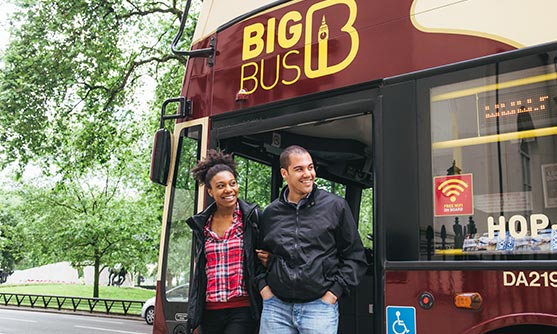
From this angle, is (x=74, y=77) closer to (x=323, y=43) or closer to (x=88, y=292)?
(x=323, y=43)

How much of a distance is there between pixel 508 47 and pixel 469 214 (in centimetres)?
83

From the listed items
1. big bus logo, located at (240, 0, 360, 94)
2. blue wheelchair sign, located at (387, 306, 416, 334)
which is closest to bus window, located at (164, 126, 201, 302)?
big bus logo, located at (240, 0, 360, 94)

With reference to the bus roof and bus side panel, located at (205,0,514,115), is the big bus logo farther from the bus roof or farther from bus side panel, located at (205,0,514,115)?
the bus roof

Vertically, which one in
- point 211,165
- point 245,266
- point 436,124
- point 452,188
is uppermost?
point 436,124

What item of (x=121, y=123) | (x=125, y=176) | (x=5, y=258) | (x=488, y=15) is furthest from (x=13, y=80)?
(x=5, y=258)

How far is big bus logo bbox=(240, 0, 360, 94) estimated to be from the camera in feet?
11.6

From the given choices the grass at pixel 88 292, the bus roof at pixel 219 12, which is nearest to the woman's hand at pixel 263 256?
the bus roof at pixel 219 12

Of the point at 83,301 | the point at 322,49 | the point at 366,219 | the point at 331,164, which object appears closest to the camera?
the point at 322,49

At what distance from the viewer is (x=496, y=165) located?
9.04ft

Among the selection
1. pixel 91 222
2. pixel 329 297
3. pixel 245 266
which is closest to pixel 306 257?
pixel 329 297

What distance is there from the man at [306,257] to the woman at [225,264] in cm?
12

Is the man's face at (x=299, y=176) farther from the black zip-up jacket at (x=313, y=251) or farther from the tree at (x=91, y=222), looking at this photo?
Answer: the tree at (x=91, y=222)

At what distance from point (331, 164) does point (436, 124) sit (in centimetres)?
224

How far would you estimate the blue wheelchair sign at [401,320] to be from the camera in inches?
112
